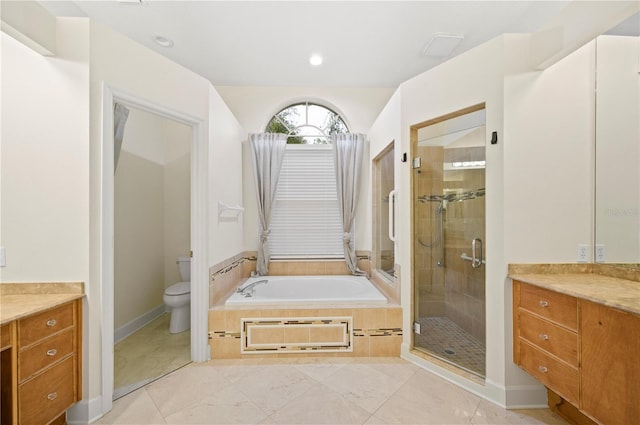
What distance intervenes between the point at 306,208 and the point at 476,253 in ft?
6.49

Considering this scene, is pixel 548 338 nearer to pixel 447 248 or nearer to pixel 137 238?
pixel 447 248

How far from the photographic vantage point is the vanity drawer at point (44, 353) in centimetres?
124

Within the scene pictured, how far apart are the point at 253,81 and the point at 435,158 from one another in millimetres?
2340

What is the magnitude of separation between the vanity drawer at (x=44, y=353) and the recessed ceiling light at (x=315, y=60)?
9.41ft

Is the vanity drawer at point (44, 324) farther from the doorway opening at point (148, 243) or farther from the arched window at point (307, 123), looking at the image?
the arched window at point (307, 123)

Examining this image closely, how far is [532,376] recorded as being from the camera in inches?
65.2

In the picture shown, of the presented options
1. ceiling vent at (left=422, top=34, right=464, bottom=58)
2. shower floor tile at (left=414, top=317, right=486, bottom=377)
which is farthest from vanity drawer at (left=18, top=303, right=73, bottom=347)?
ceiling vent at (left=422, top=34, right=464, bottom=58)

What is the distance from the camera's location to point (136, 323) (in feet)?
9.18

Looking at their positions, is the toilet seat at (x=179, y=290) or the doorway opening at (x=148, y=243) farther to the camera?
the toilet seat at (x=179, y=290)

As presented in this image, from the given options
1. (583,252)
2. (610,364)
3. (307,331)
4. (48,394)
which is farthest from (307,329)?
(583,252)

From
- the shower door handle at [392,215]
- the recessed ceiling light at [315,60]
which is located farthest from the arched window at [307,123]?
the shower door handle at [392,215]

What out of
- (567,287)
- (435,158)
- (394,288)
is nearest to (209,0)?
(435,158)

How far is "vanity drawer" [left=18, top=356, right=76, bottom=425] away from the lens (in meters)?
1.25

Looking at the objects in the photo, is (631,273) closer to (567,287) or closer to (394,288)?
(567,287)
